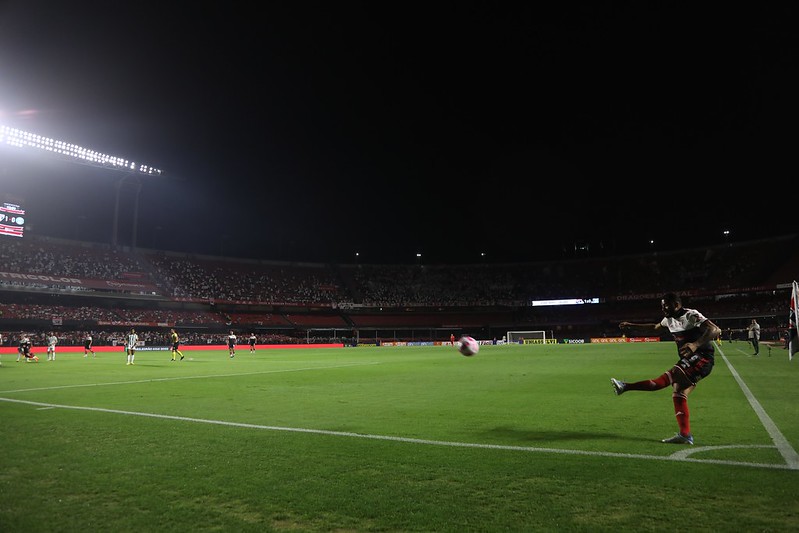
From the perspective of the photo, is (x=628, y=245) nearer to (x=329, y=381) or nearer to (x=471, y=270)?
(x=471, y=270)

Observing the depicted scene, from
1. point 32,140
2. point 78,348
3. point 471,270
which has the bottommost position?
point 78,348

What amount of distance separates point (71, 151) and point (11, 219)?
29.0 ft

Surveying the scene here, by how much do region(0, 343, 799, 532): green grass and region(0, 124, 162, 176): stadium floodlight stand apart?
43372 mm

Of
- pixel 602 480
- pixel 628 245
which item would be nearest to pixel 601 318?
pixel 628 245

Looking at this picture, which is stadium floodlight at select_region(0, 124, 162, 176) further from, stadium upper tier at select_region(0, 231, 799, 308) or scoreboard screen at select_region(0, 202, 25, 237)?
stadium upper tier at select_region(0, 231, 799, 308)

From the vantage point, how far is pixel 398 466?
5676 mm

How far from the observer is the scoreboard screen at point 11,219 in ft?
145

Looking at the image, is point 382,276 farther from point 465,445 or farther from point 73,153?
point 465,445

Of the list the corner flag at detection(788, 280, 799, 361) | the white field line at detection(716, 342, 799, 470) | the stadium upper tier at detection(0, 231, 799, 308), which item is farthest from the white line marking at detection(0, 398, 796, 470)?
the stadium upper tier at detection(0, 231, 799, 308)

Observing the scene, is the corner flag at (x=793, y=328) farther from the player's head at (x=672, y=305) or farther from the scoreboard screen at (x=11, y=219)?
the scoreboard screen at (x=11, y=219)

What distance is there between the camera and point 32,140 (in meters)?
45.1

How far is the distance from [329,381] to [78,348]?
47.6m

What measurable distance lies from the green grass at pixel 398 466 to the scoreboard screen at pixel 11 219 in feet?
141

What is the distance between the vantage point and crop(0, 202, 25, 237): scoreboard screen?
44.3 metres
